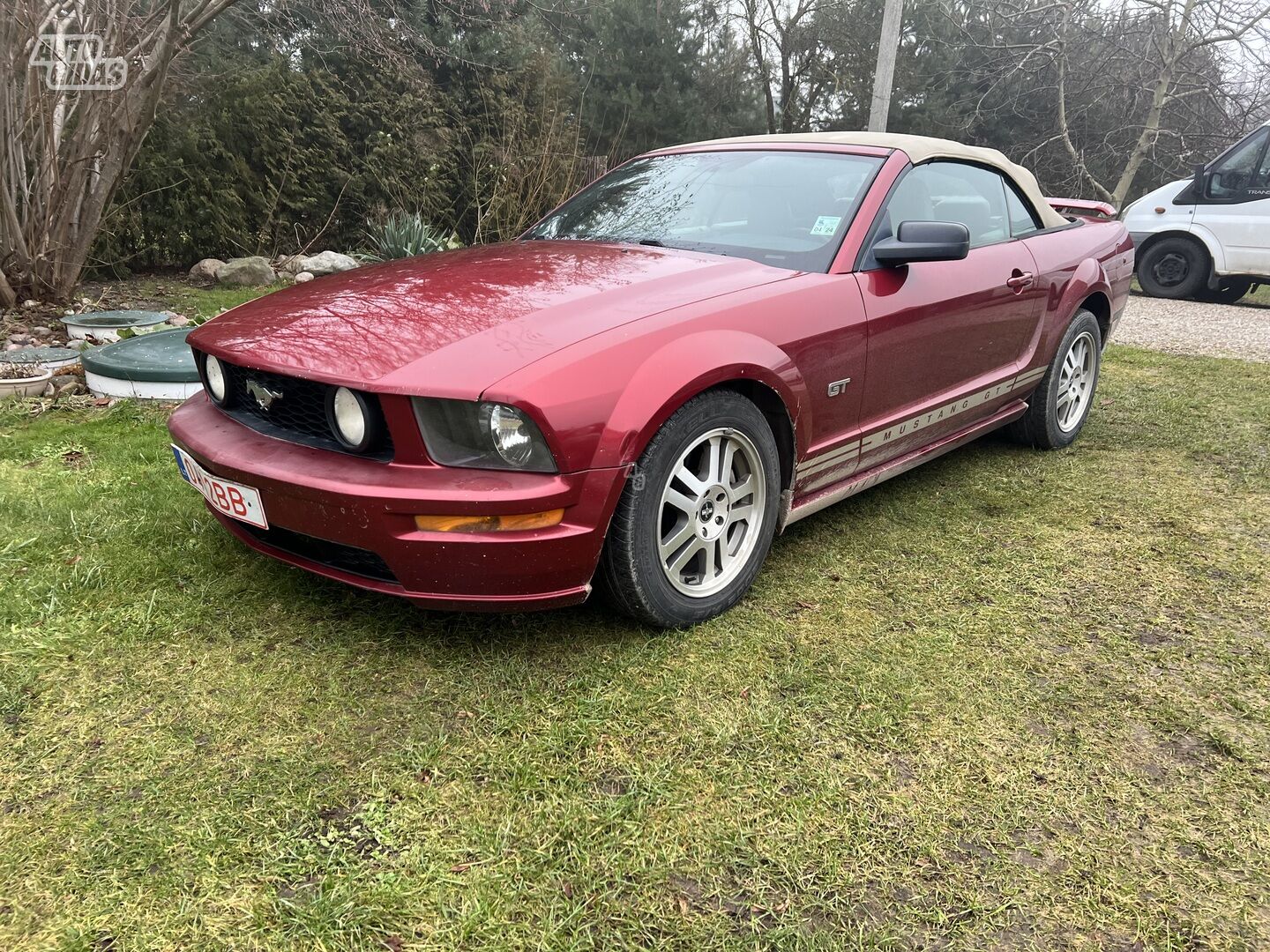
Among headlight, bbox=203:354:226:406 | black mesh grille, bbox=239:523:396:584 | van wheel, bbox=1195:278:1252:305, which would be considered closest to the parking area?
van wheel, bbox=1195:278:1252:305

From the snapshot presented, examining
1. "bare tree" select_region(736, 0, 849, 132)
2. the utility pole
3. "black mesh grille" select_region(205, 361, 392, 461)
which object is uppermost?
"bare tree" select_region(736, 0, 849, 132)

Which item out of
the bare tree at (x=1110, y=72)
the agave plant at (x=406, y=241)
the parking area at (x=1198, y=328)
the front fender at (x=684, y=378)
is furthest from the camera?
the bare tree at (x=1110, y=72)

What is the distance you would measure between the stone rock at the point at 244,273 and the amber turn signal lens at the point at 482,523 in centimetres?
752

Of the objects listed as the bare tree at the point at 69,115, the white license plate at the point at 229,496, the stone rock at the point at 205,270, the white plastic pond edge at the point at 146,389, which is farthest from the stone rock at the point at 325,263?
the white license plate at the point at 229,496

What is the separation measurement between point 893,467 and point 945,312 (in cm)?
59

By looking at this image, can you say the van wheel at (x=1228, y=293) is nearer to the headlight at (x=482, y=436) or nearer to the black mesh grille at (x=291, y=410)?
the headlight at (x=482, y=436)

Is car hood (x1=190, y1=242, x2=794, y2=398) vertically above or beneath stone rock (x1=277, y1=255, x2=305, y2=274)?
above

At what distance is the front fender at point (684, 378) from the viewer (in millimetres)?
2086

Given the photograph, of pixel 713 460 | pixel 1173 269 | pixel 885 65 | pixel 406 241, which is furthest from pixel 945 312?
pixel 1173 269

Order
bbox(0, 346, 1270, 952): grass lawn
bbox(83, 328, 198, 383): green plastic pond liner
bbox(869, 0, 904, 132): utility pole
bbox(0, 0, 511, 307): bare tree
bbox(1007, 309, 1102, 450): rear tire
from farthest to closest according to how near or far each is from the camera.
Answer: bbox(869, 0, 904, 132): utility pole
bbox(0, 0, 511, 307): bare tree
bbox(83, 328, 198, 383): green plastic pond liner
bbox(1007, 309, 1102, 450): rear tire
bbox(0, 346, 1270, 952): grass lawn

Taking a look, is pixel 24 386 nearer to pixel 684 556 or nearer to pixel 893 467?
pixel 684 556

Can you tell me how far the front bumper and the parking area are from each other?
6.45 m

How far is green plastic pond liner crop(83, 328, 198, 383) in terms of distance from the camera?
13.9 feet

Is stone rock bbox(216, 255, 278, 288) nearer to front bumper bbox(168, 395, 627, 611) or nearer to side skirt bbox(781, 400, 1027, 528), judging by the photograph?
front bumper bbox(168, 395, 627, 611)
